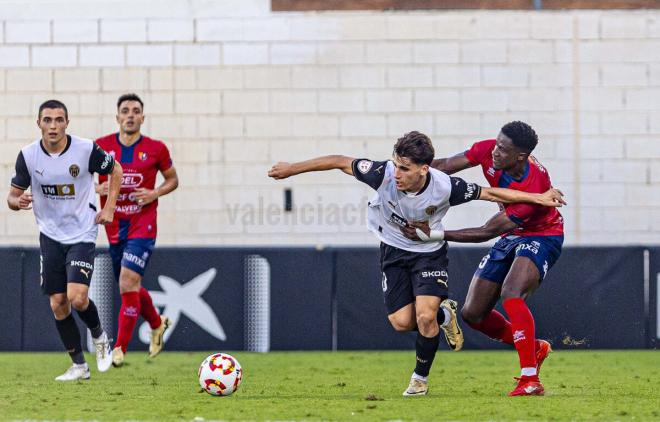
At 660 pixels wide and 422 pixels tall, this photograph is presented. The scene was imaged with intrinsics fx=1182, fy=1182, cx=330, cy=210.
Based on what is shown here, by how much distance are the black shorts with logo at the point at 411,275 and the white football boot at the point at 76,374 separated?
2821 mm

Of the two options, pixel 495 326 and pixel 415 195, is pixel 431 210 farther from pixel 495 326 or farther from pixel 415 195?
pixel 495 326

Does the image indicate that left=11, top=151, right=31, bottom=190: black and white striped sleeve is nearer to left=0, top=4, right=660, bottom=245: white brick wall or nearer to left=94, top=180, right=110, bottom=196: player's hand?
left=94, top=180, right=110, bottom=196: player's hand

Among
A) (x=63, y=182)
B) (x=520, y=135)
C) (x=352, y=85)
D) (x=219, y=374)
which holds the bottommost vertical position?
(x=219, y=374)

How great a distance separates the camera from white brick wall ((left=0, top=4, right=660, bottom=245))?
13.8 metres

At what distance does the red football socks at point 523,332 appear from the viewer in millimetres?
7801

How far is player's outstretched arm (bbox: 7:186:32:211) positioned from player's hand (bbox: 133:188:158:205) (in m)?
1.26

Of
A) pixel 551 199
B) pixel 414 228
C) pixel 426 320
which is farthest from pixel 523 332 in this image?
pixel 414 228

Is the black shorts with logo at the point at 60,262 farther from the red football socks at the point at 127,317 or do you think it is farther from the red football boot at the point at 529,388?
the red football boot at the point at 529,388

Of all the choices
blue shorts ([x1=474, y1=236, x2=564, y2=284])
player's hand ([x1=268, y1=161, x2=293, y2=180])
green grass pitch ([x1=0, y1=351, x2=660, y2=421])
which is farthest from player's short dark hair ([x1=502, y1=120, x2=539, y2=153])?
green grass pitch ([x1=0, y1=351, x2=660, y2=421])

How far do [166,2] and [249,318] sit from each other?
154 inches

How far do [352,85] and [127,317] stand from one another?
493cm

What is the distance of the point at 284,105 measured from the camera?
13.9 meters

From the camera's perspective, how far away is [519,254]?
26.4 feet

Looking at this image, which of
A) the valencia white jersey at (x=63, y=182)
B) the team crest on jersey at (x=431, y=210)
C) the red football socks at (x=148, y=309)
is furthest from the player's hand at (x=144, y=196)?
the team crest on jersey at (x=431, y=210)
